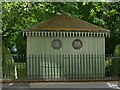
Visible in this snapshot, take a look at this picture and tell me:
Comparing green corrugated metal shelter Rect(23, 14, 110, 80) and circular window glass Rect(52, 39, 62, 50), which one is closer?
green corrugated metal shelter Rect(23, 14, 110, 80)

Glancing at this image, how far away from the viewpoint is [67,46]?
2094 centimetres

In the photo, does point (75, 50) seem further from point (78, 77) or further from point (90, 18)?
point (90, 18)

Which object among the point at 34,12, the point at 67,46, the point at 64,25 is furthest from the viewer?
the point at 34,12

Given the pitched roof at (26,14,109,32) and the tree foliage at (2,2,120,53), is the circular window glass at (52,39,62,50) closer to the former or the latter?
the pitched roof at (26,14,109,32)

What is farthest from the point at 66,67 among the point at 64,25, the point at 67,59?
the point at 64,25

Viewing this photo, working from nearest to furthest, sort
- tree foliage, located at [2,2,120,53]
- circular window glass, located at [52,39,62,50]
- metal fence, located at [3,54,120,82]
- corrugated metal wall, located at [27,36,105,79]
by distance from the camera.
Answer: metal fence, located at [3,54,120,82]
corrugated metal wall, located at [27,36,105,79]
circular window glass, located at [52,39,62,50]
tree foliage, located at [2,2,120,53]

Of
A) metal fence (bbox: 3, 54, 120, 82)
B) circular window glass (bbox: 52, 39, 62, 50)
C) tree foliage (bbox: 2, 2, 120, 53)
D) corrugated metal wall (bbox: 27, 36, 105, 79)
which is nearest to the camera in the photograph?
metal fence (bbox: 3, 54, 120, 82)

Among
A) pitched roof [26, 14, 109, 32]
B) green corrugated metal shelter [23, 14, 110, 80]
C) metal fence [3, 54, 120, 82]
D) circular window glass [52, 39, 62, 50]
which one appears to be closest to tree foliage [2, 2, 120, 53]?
pitched roof [26, 14, 109, 32]

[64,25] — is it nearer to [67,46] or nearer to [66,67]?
[67,46]

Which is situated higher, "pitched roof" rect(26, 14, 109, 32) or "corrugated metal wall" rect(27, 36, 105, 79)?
"pitched roof" rect(26, 14, 109, 32)

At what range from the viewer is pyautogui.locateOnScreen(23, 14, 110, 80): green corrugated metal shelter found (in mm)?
20453

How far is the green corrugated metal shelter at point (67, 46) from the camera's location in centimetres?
2045

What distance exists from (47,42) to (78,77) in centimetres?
309

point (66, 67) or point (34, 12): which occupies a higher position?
point (34, 12)
